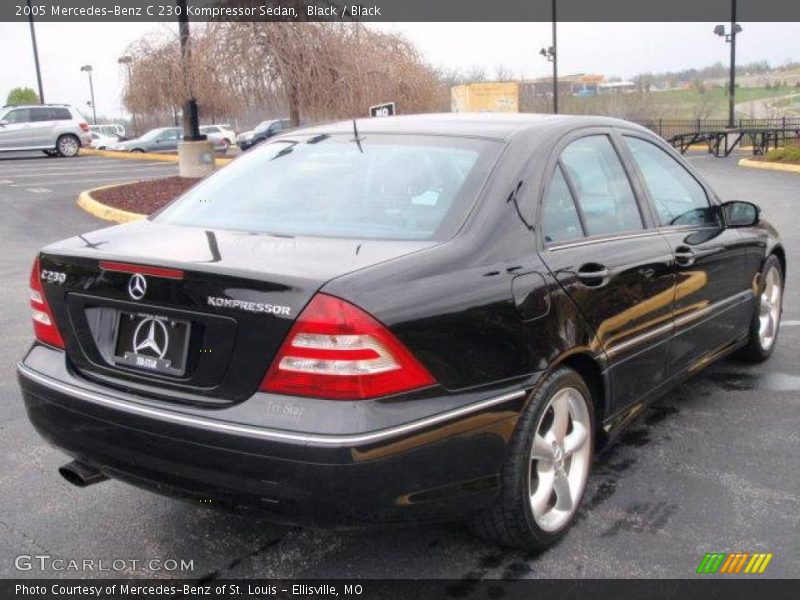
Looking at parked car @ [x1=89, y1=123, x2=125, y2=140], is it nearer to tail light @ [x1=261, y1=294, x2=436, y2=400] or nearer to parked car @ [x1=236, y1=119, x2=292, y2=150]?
parked car @ [x1=236, y1=119, x2=292, y2=150]

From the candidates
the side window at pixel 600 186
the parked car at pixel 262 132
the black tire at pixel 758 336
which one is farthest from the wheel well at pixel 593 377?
the parked car at pixel 262 132

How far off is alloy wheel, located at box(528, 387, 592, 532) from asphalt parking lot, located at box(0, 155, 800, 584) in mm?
135

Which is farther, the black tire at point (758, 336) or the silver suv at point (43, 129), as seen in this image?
the silver suv at point (43, 129)

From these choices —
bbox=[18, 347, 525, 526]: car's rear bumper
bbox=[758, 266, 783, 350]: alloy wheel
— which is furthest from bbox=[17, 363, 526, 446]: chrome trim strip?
bbox=[758, 266, 783, 350]: alloy wheel

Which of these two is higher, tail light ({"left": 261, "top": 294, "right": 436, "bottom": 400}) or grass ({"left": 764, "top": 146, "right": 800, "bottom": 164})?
tail light ({"left": 261, "top": 294, "right": 436, "bottom": 400})

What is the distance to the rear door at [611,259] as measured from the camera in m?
3.37

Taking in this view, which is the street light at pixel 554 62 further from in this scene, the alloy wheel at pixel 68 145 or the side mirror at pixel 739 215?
the side mirror at pixel 739 215

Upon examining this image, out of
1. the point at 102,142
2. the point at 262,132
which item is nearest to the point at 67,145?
the point at 262,132

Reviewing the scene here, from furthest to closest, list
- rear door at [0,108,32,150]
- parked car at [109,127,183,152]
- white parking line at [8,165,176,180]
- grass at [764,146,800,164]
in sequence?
parked car at [109,127,183,152] < rear door at [0,108,32,150] < grass at [764,146,800,164] < white parking line at [8,165,176,180]

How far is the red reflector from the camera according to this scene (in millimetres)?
2762

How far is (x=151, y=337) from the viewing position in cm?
284

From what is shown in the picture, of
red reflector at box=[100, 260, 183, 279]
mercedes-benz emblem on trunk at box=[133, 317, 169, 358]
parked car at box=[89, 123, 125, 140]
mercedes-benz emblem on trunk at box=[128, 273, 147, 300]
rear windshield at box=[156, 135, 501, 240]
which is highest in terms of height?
parked car at box=[89, 123, 125, 140]

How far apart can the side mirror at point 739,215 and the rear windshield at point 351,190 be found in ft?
5.93

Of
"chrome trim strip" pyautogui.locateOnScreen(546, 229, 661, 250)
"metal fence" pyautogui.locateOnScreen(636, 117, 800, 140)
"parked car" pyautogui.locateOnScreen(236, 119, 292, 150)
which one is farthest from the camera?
"metal fence" pyautogui.locateOnScreen(636, 117, 800, 140)
